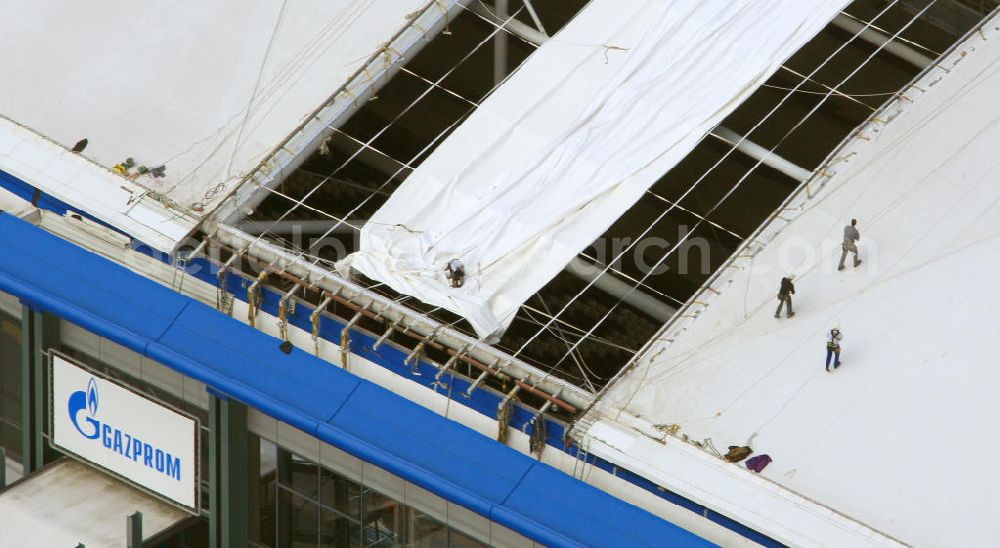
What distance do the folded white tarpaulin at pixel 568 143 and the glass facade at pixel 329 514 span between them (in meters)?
5.33

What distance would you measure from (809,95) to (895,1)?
4.11 metres

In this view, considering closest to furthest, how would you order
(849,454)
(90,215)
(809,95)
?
(849,454) → (90,215) → (809,95)

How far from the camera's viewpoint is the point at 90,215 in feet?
179

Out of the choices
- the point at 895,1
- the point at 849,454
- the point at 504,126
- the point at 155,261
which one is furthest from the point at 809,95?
the point at 155,261

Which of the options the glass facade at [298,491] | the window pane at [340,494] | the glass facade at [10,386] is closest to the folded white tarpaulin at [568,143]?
the glass facade at [298,491]

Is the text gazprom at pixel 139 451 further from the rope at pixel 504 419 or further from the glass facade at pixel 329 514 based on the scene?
the rope at pixel 504 419

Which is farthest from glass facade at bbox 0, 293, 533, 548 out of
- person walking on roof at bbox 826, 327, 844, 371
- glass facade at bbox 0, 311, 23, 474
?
person walking on roof at bbox 826, 327, 844, 371

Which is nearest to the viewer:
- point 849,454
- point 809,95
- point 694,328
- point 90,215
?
point 849,454

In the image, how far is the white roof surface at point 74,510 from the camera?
173 ft

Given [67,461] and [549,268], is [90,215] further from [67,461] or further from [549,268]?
[549,268]

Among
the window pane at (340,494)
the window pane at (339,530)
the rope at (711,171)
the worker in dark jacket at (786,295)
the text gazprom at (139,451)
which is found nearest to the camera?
the worker in dark jacket at (786,295)

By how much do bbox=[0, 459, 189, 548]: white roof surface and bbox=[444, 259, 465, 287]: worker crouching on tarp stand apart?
1000cm

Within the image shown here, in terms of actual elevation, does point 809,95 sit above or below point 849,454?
above

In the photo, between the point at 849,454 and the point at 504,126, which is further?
the point at 504,126
